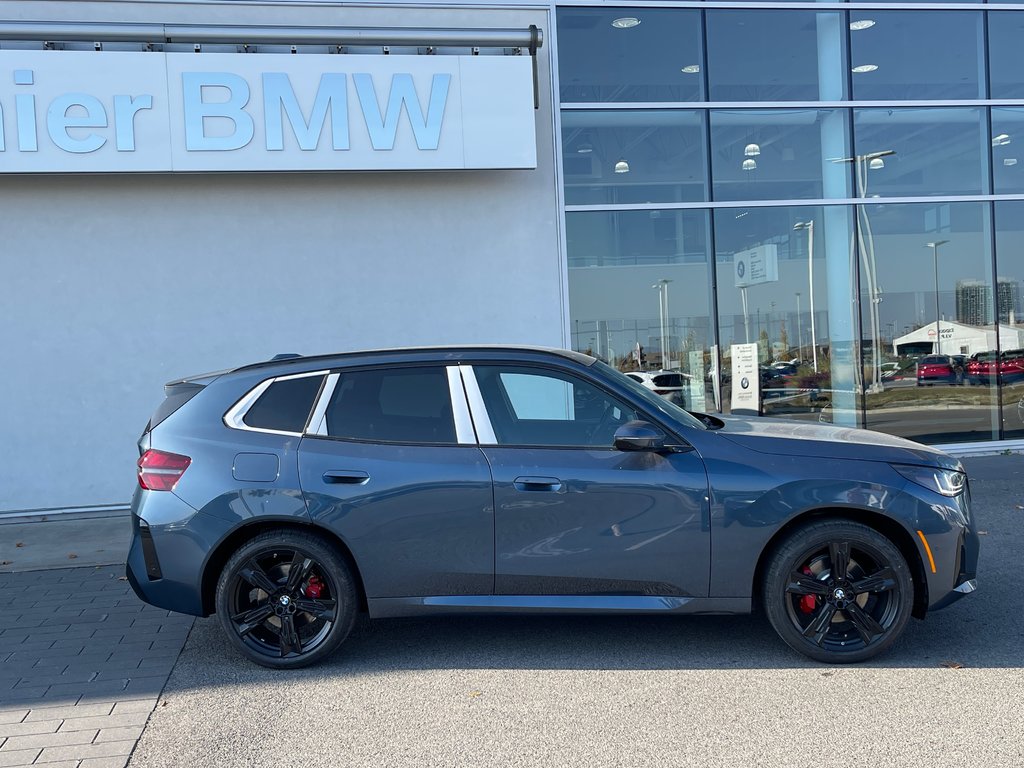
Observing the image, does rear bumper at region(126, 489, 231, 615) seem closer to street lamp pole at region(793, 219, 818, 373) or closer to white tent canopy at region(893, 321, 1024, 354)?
street lamp pole at region(793, 219, 818, 373)

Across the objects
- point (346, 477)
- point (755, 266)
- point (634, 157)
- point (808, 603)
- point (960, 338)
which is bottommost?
point (808, 603)

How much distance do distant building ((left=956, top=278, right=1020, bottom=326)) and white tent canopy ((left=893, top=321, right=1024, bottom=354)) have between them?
3.9 inches

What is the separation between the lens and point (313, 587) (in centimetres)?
480

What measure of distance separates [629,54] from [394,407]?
7.79 m

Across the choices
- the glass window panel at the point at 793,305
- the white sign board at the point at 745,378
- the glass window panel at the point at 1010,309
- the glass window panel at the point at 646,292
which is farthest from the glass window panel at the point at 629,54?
the glass window panel at the point at 1010,309

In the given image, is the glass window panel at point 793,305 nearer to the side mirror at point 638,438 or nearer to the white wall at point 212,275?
the white wall at point 212,275

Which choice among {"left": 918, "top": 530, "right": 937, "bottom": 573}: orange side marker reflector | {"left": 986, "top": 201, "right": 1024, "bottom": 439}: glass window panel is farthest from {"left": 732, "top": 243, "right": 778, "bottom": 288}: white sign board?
{"left": 918, "top": 530, "right": 937, "bottom": 573}: orange side marker reflector

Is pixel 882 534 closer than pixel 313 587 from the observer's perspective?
Yes

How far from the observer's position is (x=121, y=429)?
32.1 ft

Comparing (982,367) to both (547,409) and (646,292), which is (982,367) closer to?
(646,292)

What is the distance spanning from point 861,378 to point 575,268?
13.5 ft

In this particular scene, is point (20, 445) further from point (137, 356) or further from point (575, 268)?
point (575, 268)

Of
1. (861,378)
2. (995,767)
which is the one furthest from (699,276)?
(995,767)

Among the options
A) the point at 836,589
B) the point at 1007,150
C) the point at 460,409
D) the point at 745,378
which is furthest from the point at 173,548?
the point at 1007,150
